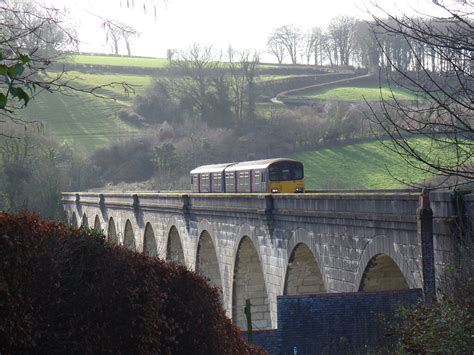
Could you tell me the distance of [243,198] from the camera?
76.2 ft

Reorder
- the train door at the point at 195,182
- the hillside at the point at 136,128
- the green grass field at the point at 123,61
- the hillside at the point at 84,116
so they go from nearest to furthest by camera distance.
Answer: the train door at the point at 195,182 < the hillside at the point at 136,128 < the hillside at the point at 84,116 < the green grass field at the point at 123,61

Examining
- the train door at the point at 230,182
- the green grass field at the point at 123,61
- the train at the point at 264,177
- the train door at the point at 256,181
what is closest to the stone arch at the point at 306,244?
the train at the point at 264,177

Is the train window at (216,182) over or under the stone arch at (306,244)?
over

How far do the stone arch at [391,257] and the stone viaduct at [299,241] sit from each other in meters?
0.02

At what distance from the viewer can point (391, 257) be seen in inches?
600

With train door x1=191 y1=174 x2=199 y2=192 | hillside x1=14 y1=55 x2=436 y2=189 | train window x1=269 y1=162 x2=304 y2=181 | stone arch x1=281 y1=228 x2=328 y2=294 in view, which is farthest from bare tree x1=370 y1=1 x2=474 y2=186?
hillside x1=14 y1=55 x2=436 y2=189

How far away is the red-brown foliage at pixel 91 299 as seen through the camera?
8.31m

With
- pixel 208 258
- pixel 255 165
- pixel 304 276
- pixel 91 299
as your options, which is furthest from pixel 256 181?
pixel 91 299

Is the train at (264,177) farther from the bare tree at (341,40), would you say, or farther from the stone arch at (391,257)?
the bare tree at (341,40)

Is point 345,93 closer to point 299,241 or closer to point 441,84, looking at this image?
point 299,241

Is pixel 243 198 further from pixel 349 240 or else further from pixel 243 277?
pixel 349 240

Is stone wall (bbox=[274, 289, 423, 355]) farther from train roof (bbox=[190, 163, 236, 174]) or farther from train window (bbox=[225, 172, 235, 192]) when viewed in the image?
train roof (bbox=[190, 163, 236, 174])

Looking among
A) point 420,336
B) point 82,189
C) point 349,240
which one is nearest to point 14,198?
point 82,189

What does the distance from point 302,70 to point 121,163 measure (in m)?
31.0
